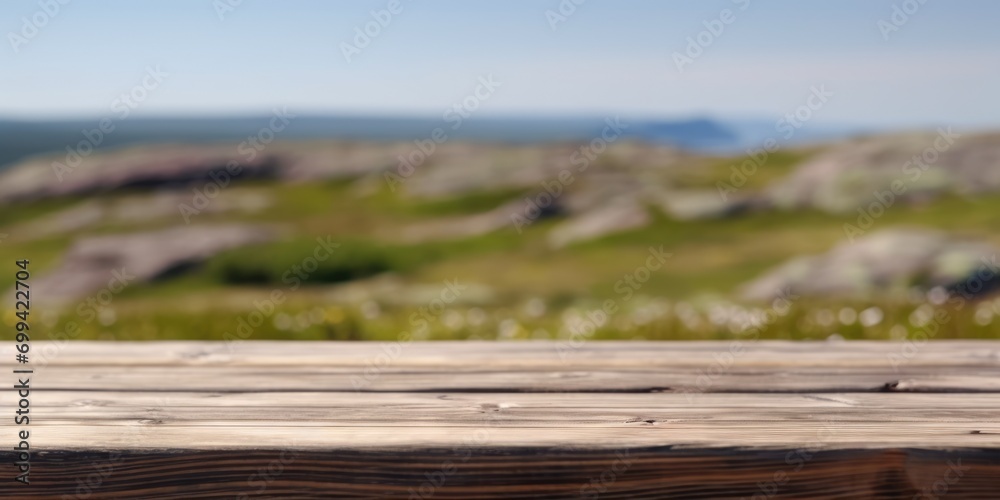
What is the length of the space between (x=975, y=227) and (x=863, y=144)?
846cm

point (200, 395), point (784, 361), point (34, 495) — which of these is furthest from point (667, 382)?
point (34, 495)

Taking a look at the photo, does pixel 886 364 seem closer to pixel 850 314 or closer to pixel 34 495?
pixel 34 495

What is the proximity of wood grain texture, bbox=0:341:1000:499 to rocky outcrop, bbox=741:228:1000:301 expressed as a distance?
1326cm

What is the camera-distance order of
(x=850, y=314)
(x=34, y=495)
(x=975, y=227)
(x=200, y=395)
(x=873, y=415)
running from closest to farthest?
1. (x=34, y=495)
2. (x=873, y=415)
3. (x=200, y=395)
4. (x=850, y=314)
5. (x=975, y=227)

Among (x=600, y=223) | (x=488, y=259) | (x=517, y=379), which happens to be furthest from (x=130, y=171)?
(x=517, y=379)

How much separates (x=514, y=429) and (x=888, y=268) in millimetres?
15749

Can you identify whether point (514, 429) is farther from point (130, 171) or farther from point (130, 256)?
point (130, 171)

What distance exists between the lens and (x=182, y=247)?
94.1 ft

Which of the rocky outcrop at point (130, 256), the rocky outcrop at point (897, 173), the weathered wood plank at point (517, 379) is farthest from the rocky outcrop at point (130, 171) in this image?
the weathered wood plank at point (517, 379)

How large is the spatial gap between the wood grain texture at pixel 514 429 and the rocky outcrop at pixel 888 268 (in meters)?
13.3

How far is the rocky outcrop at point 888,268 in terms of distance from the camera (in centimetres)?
1577

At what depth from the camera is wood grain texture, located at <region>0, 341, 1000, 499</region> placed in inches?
81.1

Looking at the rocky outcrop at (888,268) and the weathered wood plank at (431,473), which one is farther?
the rocky outcrop at (888,268)

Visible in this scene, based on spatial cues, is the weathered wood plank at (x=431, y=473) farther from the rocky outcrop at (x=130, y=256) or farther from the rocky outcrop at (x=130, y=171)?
the rocky outcrop at (x=130, y=171)
